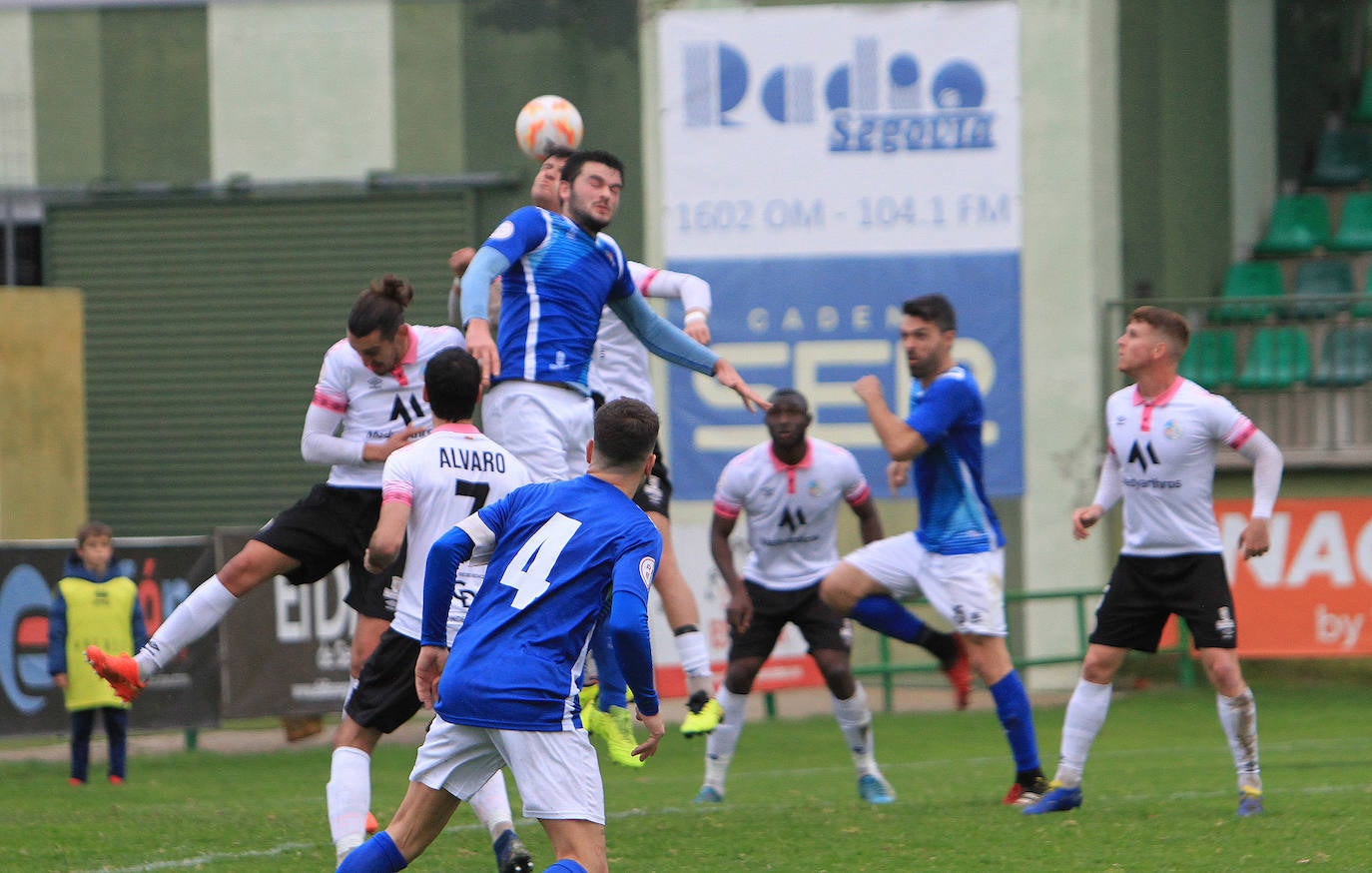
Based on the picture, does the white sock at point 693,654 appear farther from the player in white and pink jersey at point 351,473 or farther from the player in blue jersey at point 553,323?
the player in white and pink jersey at point 351,473

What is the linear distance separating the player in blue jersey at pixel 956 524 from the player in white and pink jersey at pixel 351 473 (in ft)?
7.56

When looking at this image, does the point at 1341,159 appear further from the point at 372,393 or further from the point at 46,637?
the point at 372,393

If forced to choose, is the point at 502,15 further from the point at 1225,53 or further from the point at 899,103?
the point at 1225,53

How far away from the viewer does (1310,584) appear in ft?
51.8

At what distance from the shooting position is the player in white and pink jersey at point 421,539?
21.5 feet

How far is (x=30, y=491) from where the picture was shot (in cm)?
1734

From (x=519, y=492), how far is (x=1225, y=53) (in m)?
17.2

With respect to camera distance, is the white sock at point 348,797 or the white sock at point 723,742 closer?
the white sock at point 348,797

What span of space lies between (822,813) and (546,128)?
3.76 metres

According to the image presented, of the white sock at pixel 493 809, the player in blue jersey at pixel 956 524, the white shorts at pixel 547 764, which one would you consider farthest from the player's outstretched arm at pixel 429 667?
the player in blue jersey at pixel 956 524

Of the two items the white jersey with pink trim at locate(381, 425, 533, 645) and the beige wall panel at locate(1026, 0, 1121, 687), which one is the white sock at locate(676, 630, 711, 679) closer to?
the white jersey with pink trim at locate(381, 425, 533, 645)

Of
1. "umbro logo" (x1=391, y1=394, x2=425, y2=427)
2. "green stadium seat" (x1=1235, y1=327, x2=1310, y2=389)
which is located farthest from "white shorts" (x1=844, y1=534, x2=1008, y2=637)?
"green stadium seat" (x1=1235, y1=327, x2=1310, y2=389)

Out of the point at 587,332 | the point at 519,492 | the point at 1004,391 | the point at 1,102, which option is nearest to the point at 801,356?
the point at 1004,391

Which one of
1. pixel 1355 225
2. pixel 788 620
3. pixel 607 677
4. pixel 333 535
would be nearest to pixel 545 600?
pixel 607 677
